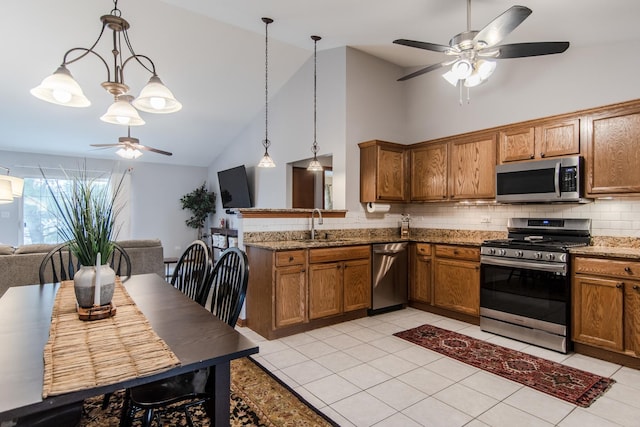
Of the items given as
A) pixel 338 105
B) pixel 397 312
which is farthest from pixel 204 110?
pixel 397 312

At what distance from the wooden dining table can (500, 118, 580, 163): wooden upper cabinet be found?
3531 millimetres

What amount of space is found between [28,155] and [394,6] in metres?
7.82

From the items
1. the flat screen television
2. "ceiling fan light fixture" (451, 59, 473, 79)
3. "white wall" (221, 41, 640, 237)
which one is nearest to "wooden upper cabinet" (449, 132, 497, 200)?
"white wall" (221, 41, 640, 237)

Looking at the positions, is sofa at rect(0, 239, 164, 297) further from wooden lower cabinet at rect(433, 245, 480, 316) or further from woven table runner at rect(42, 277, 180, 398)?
wooden lower cabinet at rect(433, 245, 480, 316)

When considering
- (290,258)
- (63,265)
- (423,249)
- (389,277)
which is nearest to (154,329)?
(63,265)

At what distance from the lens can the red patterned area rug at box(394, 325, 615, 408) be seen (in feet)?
8.10

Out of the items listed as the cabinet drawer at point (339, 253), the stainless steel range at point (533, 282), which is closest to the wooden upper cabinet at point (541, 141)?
the stainless steel range at point (533, 282)

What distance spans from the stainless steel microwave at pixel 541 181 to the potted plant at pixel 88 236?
11.8 ft

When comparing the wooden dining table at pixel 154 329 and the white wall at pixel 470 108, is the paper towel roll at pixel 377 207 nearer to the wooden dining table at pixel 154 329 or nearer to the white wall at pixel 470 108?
the white wall at pixel 470 108

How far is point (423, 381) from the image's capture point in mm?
2617

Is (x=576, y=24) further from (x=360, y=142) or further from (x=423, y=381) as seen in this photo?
(x=423, y=381)

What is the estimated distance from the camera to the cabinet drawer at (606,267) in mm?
2771

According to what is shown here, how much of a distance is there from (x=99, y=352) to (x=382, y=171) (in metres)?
3.94

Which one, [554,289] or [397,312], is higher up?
[554,289]
